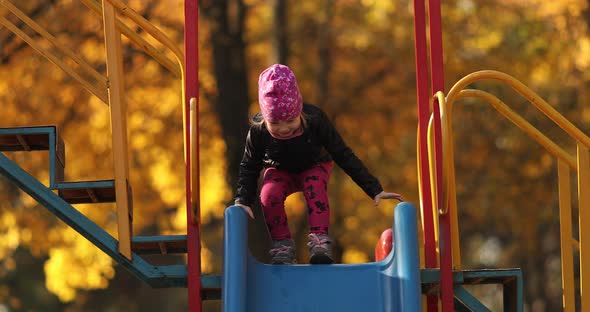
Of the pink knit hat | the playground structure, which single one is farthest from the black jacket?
the playground structure

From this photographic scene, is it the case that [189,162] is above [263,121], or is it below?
below

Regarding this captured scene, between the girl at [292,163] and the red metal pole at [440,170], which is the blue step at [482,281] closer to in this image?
the red metal pole at [440,170]

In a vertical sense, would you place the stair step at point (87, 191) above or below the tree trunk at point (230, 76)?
below

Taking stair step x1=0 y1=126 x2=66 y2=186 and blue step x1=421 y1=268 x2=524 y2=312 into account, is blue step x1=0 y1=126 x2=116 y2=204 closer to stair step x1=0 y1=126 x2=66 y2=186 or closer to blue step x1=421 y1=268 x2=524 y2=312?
stair step x1=0 y1=126 x2=66 y2=186

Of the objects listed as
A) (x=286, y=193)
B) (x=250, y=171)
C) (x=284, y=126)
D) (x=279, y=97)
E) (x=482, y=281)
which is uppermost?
(x=279, y=97)

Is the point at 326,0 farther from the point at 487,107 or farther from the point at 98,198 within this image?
the point at 98,198

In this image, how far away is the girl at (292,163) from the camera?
6.29 metres

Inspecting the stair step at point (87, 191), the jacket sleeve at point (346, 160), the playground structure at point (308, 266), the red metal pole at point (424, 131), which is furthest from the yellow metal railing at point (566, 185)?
the stair step at point (87, 191)

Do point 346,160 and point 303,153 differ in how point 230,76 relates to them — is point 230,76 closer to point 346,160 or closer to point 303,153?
point 303,153

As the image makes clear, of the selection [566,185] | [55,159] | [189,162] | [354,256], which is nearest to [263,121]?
[189,162]

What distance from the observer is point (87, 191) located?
6621mm

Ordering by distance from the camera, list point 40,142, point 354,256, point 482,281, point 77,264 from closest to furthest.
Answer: point 482,281 < point 40,142 < point 77,264 < point 354,256

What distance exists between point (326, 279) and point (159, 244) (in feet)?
3.06

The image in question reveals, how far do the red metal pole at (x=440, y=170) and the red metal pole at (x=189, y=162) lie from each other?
1199mm
